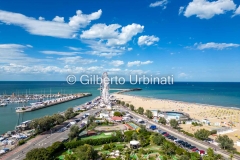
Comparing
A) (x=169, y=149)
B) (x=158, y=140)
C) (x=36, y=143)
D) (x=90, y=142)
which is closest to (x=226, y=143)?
(x=169, y=149)

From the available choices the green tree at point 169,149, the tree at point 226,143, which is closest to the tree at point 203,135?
the tree at point 226,143

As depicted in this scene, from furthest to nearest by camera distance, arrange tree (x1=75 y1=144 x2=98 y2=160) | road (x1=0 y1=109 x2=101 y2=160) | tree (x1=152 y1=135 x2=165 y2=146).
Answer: tree (x1=152 y1=135 x2=165 y2=146) → road (x1=0 y1=109 x2=101 y2=160) → tree (x1=75 y1=144 x2=98 y2=160)

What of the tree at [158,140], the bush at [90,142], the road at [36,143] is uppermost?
the tree at [158,140]

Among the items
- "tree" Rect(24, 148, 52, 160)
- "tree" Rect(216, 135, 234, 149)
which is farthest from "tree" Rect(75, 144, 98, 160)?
"tree" Rect(216, 135, 234, 149)

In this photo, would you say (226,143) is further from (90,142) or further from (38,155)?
(38,155)

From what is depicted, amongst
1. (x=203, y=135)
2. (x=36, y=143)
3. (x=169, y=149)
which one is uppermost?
(x=203, y=135)

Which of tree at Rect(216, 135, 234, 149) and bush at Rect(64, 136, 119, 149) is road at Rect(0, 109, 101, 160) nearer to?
bush at Rect(64, 136, 119, 149)

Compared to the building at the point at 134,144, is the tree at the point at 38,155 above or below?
above

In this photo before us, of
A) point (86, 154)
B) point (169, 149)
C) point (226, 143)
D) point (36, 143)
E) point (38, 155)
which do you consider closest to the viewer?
point (38, 155)

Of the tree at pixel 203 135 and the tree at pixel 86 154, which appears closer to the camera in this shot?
the tree at pixel 86 154

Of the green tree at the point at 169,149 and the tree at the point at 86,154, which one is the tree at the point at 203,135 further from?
the tree at the point at 86,154

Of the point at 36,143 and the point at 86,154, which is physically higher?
the point at 86,154

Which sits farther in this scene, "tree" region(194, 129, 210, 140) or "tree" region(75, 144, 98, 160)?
"tree" region(194, 129, 210, 140)
